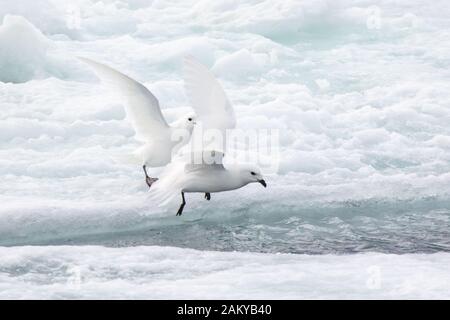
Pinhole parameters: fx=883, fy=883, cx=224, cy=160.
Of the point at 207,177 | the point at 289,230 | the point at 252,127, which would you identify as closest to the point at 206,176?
the point at 207,177

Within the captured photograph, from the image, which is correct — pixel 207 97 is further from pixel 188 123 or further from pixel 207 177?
pixel 207 177

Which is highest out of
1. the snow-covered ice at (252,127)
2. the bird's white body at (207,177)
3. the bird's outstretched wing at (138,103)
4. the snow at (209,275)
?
the bird's outstretched wing at (138,103)

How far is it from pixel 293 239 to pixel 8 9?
6.74 meters

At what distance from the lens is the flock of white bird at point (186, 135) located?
19.9ft

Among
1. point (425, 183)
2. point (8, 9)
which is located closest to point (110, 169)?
point (425, 183)

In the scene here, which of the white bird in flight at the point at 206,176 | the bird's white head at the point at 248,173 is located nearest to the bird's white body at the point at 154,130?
the white bird in flight at the point at 206,176

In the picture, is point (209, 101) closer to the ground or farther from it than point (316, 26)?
farther from it

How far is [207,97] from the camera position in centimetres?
666

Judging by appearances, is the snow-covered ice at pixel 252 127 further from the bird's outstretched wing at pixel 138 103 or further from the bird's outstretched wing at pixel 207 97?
the bird's outstretched wing at pixel 207 97

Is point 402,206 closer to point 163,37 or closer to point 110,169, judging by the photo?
point 110,169

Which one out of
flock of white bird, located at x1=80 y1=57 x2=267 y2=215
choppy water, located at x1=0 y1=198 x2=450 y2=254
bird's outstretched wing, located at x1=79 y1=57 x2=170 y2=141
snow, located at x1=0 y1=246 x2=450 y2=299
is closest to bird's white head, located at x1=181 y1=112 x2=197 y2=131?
flock of white bird, located at x1=80 y1=57 x2=267 y2=215

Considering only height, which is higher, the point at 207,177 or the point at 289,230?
the point at 207,177

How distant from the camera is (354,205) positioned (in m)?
6.80

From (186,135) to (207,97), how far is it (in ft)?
1.68
